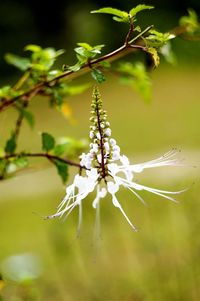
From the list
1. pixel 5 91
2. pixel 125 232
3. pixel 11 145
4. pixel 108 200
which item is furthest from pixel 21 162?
pixel 125 232

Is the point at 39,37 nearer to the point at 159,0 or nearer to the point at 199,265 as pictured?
the point at 159,0

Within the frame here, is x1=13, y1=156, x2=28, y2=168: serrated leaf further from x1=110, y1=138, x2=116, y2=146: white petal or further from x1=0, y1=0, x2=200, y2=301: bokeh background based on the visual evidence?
x1=110, y1=138, x2=116, y2=146: white petal

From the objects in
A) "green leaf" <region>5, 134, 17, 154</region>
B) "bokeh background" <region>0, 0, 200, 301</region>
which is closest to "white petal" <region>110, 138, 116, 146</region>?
"bokeh background" <region>0, 0, 200, 301</region>

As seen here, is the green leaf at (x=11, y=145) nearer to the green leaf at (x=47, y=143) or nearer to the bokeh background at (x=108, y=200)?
the green leaf at (x=47, y=143)

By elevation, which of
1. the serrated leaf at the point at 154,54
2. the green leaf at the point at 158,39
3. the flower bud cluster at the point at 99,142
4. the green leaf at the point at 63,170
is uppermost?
the green leaf at the point at 158,39

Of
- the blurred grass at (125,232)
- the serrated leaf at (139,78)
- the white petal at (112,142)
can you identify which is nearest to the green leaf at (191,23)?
the serrated leaf at (139,78)

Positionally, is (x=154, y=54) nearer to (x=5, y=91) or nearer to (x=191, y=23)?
(x=5, y=91)

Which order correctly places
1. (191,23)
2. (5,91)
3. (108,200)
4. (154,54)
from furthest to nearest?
(108,200)
(191,23)
(5,91)
(154,54)
